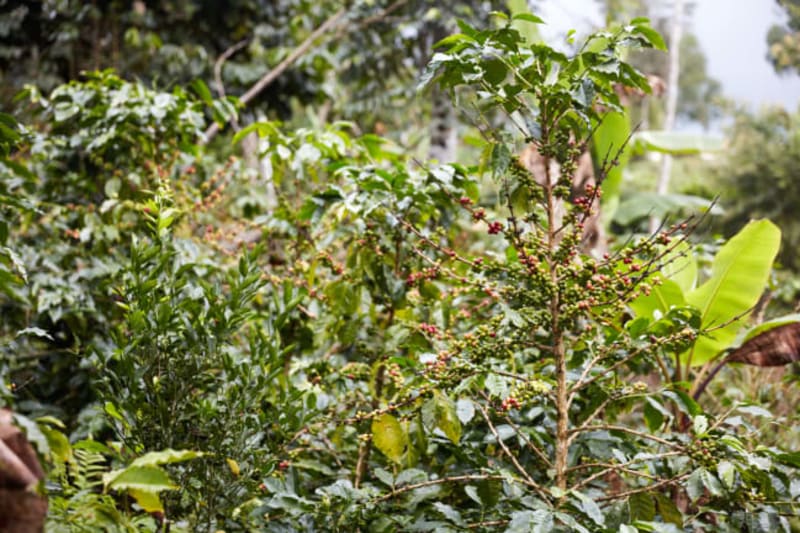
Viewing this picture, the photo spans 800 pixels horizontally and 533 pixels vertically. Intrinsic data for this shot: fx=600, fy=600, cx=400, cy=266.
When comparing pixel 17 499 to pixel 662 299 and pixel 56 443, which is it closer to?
pixel 56 443

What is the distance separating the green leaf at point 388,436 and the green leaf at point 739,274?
3.96 feet

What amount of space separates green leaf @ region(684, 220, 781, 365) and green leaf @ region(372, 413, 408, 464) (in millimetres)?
1206

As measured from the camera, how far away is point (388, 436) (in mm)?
1555

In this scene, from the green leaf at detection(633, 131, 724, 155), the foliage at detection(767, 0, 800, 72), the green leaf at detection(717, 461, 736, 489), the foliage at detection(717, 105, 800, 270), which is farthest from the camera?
the foliage at detection(767, 0, 800, 72)

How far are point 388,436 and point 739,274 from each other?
4.77 ft

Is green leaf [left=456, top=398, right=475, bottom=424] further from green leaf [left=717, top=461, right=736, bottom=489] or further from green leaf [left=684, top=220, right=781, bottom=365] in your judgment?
green leaf [left=684, top=220, right=781, bottom=365]

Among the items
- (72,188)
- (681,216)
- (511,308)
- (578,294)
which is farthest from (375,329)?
(681,216)

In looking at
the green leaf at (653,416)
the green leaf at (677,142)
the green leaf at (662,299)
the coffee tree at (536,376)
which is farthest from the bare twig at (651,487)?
the green leaf at (677,142)

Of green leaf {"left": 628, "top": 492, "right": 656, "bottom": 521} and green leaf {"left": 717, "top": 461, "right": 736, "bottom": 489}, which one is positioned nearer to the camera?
green leaf {"left": 717, "top": 461, "right": 736, "bottom": 489}

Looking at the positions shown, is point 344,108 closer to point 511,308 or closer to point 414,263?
point 414,263

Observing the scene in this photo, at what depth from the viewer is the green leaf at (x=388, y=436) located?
5.09 ft

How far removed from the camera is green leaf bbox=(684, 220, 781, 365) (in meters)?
2.14

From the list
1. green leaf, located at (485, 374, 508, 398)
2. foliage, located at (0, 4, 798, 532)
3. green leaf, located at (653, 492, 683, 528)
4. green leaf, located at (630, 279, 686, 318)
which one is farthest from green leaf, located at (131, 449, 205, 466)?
green leaf, located at (630, 279, 686, 318)

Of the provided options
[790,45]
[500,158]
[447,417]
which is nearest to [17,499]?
[447,417]
